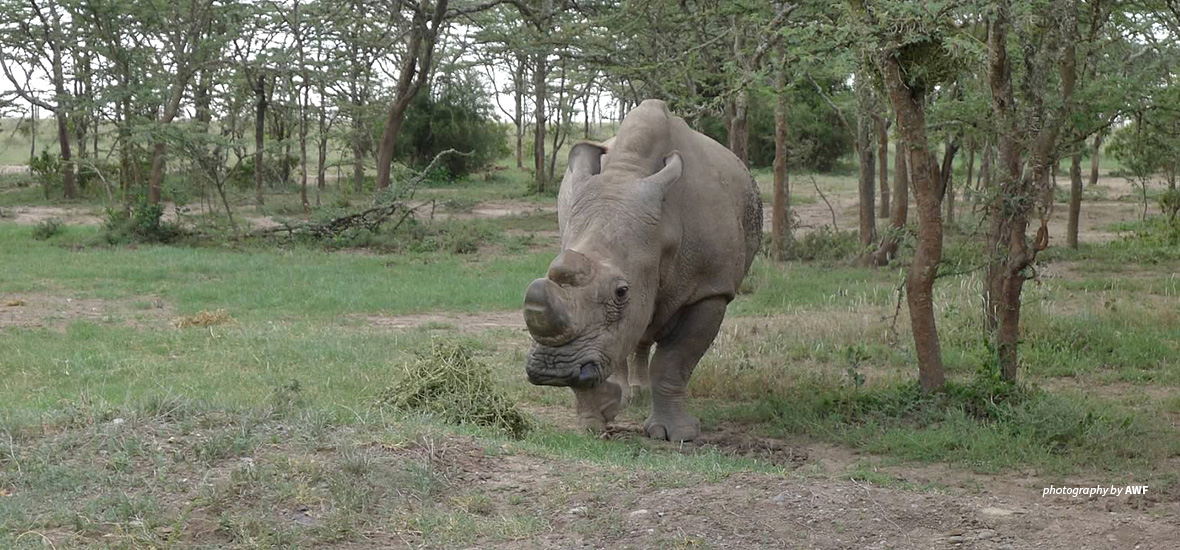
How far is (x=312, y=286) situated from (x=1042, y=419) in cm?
887

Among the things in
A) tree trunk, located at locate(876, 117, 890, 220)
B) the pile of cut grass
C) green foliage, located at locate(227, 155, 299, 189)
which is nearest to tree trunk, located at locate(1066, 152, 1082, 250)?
tree trunk, located at locate(876, 117, 890, 220)

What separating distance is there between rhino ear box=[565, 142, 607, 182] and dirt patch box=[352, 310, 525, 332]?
4.06 meters

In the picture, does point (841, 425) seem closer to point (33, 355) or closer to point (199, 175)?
point (33, 355)

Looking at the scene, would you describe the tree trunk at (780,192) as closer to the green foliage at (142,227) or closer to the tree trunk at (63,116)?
the green foliage at (142,227)

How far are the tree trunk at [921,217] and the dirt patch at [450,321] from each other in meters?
4.65

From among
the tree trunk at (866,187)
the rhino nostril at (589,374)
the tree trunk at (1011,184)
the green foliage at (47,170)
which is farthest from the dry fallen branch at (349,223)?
the rhino nostril at (589,374)

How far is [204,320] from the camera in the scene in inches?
455

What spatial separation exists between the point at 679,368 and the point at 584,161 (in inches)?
55.5

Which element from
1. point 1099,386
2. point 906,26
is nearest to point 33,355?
point 906,26

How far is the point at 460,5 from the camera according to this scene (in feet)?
83.8

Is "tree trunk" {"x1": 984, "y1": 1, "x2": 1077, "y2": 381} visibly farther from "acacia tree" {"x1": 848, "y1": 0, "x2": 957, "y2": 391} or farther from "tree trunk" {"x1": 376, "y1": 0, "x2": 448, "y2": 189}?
"tree trunk" {"x1": 376, "y1": 0, "x2": 448, "y2": 189}

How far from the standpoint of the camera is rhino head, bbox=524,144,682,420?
6.53 meters

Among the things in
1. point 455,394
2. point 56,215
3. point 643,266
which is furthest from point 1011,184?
point 56,215

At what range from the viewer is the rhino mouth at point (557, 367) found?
656 cm
